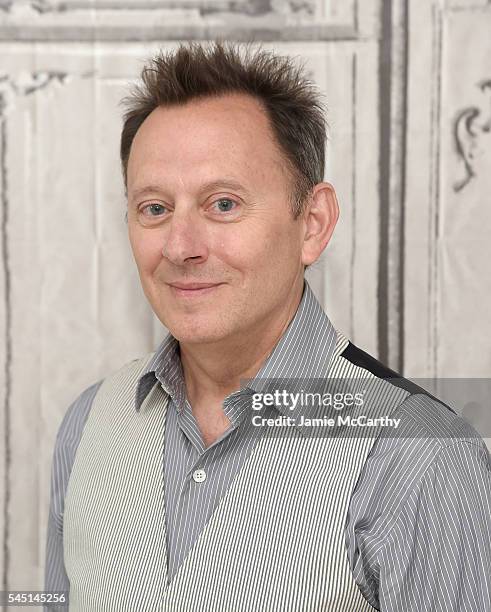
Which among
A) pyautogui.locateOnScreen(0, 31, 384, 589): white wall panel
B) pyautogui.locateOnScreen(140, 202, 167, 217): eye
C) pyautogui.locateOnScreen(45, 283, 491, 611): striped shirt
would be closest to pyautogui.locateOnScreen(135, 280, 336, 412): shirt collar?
pyautogui.locateOnScreen(45, 283, 491, 611): striped shirt

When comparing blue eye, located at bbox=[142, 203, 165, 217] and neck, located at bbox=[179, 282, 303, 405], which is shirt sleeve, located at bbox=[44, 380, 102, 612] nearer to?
neck, located at bbox=[179, 282, 303, 405]

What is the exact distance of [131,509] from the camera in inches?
53.0

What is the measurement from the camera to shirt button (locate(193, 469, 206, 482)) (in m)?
1.28

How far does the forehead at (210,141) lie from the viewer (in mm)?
1281

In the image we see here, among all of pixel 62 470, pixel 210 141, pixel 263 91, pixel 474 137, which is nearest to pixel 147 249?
pixel 210 141

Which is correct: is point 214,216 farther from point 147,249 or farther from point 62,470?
point 62,470

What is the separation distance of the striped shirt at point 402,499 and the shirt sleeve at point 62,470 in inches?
11.3

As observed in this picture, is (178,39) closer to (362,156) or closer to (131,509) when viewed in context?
(362,156)

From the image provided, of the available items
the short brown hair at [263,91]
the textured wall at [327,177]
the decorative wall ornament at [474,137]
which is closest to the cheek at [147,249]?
the short brown hair at [263,91]

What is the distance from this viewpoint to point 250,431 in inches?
51.0

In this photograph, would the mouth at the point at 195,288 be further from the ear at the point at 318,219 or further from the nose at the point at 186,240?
the ear at the point at 318,219

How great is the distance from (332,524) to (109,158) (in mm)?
984

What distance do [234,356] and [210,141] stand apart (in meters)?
0.34

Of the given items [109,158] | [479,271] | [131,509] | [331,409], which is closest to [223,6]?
[109,158]
